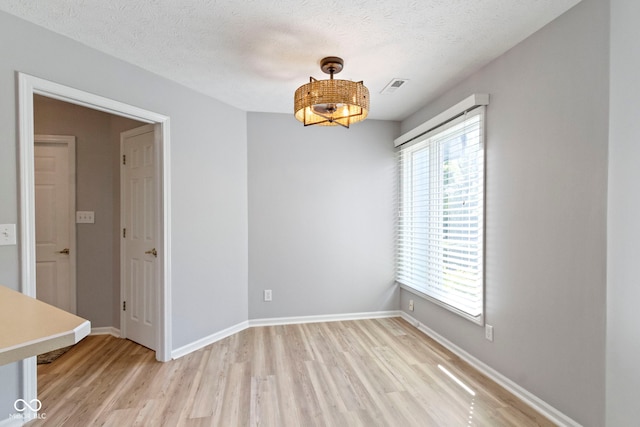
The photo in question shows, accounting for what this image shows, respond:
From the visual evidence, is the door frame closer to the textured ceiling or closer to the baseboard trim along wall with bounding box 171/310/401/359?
the textured ceiling

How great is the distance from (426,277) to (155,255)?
271 centimetres

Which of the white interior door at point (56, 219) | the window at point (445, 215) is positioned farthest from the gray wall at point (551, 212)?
the white interior door at point (56, 219)

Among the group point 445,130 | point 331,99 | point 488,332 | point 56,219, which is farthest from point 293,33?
point 56,219

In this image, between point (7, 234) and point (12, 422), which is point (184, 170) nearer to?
point (7, 234)

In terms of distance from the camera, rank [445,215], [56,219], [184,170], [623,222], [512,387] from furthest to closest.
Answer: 1. [56,219]
2. [445,215]
3. [184,170]
4. [512,387]
5. [623,222]

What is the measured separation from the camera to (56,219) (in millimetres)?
3195

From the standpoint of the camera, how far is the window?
2.56 metres

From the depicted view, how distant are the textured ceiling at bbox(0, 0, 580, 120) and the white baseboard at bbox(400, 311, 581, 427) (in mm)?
2384

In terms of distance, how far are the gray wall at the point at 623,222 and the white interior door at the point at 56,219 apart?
4.35 metres

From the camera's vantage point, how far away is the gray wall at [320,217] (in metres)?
3.62

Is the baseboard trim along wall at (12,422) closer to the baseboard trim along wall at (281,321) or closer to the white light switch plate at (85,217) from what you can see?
the baseboard trim along wall at (281,321)

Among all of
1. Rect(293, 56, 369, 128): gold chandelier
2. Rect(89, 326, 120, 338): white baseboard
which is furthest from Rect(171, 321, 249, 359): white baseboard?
Rect(293, 56, 369, 128): gold chandelier

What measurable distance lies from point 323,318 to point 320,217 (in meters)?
1.22

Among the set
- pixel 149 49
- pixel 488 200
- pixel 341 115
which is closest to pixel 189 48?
pixel 149 49
